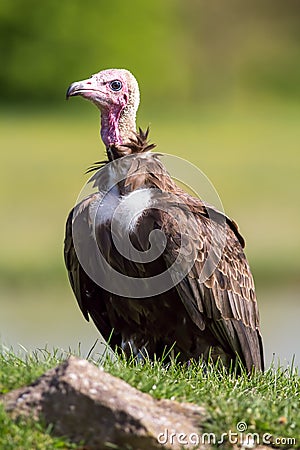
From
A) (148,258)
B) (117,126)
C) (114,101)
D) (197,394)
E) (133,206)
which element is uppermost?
(114,101)

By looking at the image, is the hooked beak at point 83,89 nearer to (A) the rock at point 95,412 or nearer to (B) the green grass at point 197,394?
(B) the green grass at point 197,394

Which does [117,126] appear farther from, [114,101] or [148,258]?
[148,258]

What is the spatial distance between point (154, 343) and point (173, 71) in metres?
40.3

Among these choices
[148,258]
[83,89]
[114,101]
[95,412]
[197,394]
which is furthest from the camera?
[114,101]

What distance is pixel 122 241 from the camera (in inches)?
295

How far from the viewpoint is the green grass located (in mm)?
5344

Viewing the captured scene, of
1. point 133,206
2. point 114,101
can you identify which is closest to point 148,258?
point 133,206

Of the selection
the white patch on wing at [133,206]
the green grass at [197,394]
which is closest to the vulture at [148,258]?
the white patch on wing at [133,206]

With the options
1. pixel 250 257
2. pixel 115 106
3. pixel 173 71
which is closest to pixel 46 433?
pixel 115 106

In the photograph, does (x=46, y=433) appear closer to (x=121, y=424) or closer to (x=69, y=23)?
(x=121, y=424)

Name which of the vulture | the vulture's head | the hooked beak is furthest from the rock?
the vulture's head

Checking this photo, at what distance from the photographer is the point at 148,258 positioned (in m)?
7.46

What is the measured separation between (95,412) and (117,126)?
3163 mm

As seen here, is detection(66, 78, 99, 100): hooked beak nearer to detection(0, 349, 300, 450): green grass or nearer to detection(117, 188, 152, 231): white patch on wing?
detection(117, 188, 152, 231): white patch on wing
